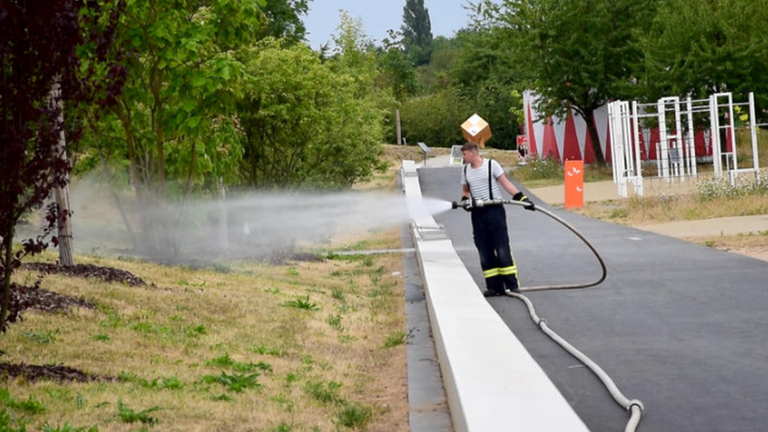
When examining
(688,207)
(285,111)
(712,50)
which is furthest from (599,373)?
(712,50)

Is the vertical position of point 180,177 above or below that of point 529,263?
above

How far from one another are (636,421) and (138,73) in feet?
37.1

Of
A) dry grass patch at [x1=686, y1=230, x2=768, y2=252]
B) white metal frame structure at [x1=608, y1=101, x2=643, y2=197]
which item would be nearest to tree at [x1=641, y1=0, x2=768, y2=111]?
white metal frame structure at [x1=608, y1=101, x2=643, y2=197]

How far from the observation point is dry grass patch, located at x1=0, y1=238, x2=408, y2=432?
8.13 meters

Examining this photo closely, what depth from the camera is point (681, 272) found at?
16422 millimetres

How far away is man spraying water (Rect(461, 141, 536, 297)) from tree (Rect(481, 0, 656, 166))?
37066mm

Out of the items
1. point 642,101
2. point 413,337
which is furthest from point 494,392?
point 642,101

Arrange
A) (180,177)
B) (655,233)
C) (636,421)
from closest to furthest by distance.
A: (636,421)
(180,177)
(655,233)

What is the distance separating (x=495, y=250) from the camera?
15.0 m

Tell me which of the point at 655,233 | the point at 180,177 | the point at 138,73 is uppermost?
the point at 138,73

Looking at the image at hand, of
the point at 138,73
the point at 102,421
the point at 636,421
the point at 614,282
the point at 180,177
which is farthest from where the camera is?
the point at 180,177

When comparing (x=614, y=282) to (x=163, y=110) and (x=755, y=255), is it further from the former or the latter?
(x=163, y=110)

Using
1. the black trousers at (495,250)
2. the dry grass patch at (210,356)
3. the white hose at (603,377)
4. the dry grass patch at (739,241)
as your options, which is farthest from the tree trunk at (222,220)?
the white hose at (603,377)

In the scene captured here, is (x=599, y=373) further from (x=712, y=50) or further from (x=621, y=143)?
(x=712, y=50)
